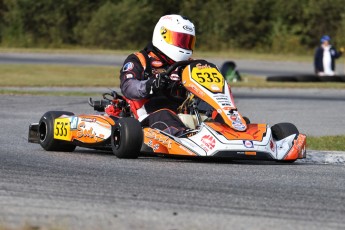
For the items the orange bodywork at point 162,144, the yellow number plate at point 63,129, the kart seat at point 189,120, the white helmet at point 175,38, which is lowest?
the yellow number plate at point 63,129

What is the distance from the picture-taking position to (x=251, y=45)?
4666 centimetres

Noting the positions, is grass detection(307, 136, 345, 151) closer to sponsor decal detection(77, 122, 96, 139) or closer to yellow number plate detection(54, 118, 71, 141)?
sponsor decal detection(77, 122, 96, 139)

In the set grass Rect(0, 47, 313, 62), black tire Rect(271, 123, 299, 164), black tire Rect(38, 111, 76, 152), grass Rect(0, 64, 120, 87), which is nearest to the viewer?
black tire Rect(271, 123, 299, 164)

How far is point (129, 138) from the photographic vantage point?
913 centimetres

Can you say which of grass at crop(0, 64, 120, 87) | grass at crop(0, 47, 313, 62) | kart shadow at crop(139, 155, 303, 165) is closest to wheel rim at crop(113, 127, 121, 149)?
kart shadow at crop(139, 155, 303, 165)

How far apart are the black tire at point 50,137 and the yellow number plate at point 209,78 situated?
5.03ft

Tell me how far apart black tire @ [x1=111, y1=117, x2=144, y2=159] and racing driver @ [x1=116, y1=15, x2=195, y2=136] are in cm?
32

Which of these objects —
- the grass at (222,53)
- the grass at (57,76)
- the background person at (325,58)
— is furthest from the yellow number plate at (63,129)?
the grass at (222,53)

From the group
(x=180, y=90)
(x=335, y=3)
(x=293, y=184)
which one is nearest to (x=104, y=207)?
(x=293, y=184)

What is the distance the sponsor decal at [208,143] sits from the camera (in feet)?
29.1

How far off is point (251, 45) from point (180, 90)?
121 feet

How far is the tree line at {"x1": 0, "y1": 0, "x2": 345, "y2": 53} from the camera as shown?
148 feet

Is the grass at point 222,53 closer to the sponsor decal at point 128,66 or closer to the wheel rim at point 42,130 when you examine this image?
the wheel rim at point 42,130

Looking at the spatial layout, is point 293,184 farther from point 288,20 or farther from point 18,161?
point 288,20
